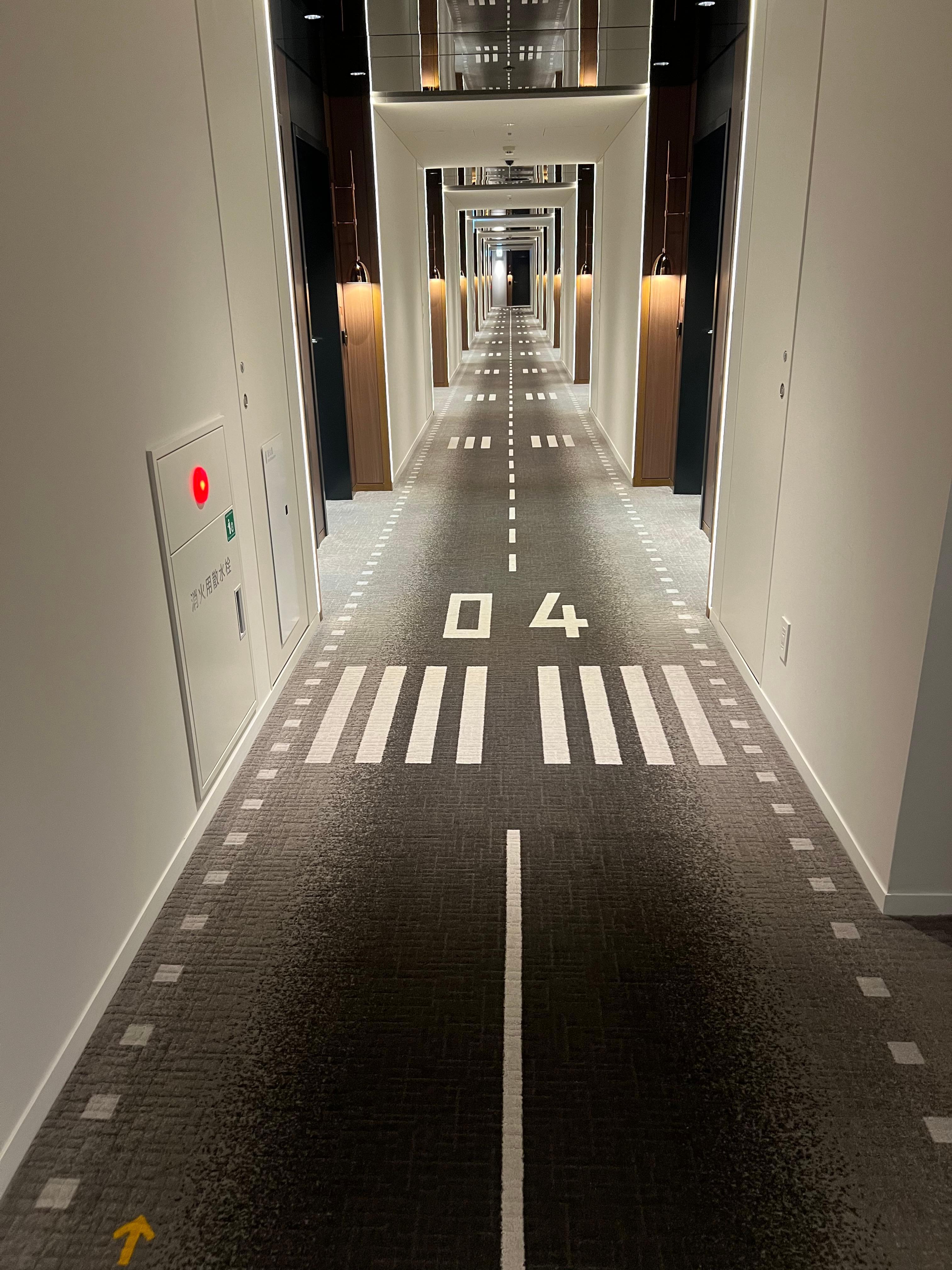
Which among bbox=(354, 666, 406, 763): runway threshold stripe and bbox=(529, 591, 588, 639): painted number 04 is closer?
bbox=(354, 666, 406, 763): runway threshold stripe

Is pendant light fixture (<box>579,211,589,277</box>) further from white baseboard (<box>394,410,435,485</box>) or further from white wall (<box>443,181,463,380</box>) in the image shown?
white baseboard (<box>394,410,435,485</box>)

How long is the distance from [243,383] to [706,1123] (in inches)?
144

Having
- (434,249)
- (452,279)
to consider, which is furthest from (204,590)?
(452,279)

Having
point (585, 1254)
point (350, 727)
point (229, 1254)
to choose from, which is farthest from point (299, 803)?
point (585, 1254)

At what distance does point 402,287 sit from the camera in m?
10.4

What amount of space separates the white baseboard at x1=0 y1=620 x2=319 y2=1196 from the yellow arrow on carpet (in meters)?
0.35

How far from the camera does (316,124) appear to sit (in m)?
7.55

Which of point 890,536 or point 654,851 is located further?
point 654,851

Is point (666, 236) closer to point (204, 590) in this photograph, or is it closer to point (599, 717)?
point (599, 717)

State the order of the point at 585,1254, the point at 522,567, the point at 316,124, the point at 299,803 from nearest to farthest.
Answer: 1. the point at 585,1254
2. the point at 299,803
3. the point at 522,567
4. the point at 316,124

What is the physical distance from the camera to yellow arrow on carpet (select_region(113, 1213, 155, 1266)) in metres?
2.07

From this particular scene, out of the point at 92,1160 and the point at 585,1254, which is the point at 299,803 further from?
the point at 585,1254

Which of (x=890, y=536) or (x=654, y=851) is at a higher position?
(x=890, y=536)

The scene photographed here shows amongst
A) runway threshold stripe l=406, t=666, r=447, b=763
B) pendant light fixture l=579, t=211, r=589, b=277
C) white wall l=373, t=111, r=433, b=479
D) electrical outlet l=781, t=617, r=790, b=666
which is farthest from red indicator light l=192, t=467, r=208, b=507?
pendant light fixture l=579, t=211, r=589, b=277
